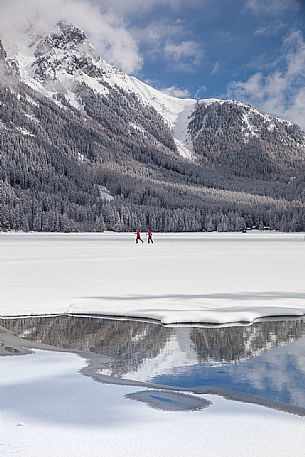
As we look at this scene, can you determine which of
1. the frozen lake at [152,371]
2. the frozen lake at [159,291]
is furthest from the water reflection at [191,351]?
the frozen lake at [159,291]

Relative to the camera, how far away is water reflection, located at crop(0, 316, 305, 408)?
1069cm

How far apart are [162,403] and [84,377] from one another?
217cm

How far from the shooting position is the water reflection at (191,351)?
10.7 m

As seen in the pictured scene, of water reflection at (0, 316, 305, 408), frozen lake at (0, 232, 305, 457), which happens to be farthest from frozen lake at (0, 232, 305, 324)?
water reflection at (0, 316, 305, 408)

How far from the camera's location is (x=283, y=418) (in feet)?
27.9

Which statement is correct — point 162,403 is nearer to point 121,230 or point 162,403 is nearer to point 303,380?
point 303,380

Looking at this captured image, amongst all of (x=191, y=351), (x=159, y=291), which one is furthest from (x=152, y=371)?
(x=159, y=291)

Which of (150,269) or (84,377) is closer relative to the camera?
(84,377)

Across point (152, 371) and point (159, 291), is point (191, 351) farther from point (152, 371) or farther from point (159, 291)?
point (159, 291)

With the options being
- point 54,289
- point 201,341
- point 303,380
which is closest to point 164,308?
point 201,341

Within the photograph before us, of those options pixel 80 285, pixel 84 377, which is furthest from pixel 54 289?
pixel 84 377

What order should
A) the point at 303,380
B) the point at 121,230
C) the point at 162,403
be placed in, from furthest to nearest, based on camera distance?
the point at 121,230
the point at 303,380
the point at 162,403

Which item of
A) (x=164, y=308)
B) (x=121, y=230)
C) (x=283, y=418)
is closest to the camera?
(x=283, y=418)

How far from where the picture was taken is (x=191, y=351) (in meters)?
13.3
